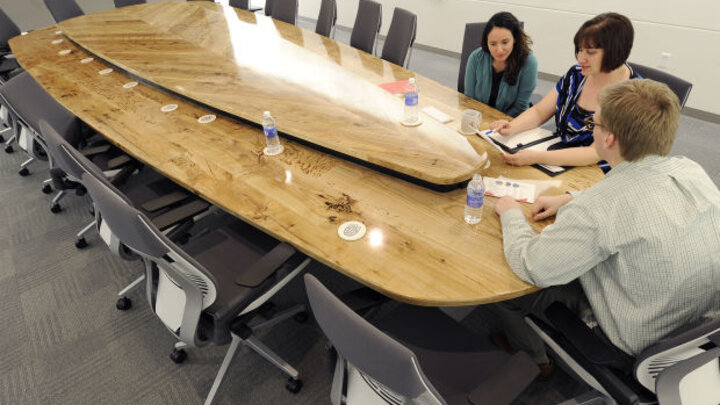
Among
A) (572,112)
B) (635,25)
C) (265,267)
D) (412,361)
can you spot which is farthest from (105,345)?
(635,25)

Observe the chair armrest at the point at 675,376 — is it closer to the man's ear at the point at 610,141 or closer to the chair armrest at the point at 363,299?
the man's ear at the point at 610,141

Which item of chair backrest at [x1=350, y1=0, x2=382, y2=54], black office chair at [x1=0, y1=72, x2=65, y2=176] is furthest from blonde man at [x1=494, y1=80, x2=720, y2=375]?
black office chair at [x1=0, y1=72, x2=65, y2=176]

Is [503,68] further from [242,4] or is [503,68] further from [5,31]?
[5,31]

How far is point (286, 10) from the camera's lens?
4406 mm

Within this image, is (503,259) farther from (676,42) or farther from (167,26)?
(167,26)

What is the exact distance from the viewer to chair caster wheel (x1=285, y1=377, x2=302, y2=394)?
189 centimetres

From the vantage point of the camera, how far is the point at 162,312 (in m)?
1.63

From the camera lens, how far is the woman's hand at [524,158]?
1880mm

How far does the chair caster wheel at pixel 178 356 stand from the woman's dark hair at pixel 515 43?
95.5 inches

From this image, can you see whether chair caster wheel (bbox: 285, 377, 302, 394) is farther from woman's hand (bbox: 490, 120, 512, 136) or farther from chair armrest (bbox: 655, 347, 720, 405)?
woman's hand (bbox: 490, 120, 512, 136)

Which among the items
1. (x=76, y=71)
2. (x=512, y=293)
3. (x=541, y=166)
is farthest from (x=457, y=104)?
(x=76, y=71)

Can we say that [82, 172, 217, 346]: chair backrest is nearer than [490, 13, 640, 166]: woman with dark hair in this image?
Yes

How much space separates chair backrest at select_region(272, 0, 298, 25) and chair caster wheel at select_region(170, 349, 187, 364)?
11.5ft

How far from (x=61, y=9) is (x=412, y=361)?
629cm
